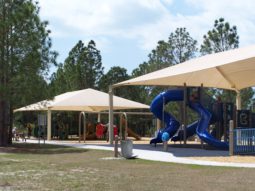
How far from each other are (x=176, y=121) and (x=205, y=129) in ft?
12.9

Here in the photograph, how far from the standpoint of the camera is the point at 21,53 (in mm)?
31859

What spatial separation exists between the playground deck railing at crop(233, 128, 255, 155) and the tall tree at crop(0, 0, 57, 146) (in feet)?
42.2

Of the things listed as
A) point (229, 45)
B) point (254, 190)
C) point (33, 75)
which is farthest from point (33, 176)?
point (229, 45)

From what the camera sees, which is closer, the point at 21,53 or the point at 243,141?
the point at 243,141

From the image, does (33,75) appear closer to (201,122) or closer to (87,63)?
(201,122)

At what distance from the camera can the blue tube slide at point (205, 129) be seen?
26.5 metres

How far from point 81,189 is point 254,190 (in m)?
3.67

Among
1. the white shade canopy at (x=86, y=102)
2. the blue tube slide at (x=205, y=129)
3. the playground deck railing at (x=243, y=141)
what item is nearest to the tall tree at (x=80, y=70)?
the white shade canopy at (x=86, y=102)

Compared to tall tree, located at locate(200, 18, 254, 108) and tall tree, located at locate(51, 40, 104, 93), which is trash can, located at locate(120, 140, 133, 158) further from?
tall tree, located at locate(51, 40, 104, 93)

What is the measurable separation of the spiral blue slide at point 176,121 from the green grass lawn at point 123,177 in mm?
8411

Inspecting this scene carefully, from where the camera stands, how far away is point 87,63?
61812mm

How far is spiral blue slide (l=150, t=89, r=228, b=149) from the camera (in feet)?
88.4

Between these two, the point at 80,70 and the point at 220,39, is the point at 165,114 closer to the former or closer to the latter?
the point at 220,39

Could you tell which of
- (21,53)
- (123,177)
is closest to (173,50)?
(21,53)
